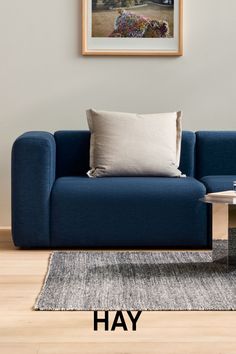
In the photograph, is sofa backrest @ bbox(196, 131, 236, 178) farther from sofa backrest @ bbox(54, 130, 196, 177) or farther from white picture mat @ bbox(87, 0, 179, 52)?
white picture mat @ bbox(87, 0, 179, 52)

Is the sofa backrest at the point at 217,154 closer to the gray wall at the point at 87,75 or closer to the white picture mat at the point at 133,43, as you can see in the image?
the gray wall at the point at 87,75

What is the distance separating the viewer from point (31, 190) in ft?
15.6

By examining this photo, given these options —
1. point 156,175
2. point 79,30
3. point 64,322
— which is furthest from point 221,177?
point 64,322

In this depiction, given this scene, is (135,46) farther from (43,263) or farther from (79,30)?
(43,263)

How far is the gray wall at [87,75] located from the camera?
5.71m

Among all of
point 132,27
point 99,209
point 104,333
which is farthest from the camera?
point 132,27

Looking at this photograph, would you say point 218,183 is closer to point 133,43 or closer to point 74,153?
point 74,153

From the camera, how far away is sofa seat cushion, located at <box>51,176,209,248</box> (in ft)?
15.4

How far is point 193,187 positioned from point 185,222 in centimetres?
21

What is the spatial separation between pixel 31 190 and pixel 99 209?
1.37ft

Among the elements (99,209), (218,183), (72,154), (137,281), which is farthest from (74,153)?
(137,281)

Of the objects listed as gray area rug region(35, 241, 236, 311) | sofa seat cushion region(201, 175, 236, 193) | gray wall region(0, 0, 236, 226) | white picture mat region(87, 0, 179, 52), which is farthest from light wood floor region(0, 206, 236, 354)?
white picture mat region(87, 0, 179, 52)

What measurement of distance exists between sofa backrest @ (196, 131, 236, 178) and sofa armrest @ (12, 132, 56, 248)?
1.15 meters

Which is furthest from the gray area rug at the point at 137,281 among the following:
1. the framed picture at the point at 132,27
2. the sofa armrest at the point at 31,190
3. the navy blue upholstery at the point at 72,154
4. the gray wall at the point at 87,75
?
the framed picture at the point at 132,27
